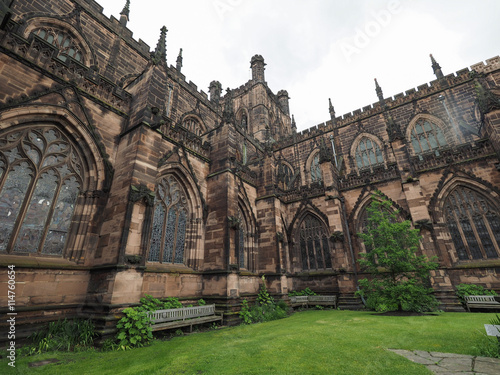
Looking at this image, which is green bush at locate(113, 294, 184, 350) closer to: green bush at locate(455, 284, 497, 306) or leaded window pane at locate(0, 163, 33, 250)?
→ leaded window pane at locate(0, 163, 33, 250)

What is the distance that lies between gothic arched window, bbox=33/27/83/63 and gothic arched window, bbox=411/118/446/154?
22595 millimetres

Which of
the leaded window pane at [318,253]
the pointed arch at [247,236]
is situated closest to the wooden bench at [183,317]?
the pointed arch at [247,236]

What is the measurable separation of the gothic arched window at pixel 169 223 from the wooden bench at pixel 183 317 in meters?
2.14

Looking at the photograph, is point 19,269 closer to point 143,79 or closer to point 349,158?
point 143,79

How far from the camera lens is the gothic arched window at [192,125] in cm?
1686

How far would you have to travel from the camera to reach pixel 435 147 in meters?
17.2

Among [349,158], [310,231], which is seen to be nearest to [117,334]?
[310,231]

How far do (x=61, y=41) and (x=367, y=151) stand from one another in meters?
21.4

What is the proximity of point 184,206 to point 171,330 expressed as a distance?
488cm

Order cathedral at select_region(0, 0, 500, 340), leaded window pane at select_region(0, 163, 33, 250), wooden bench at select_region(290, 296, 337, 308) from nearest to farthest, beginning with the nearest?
1. leaded window pane at select_region(0, 163, 33, 250)
2. cathedral at select_region(0, 0, 500, 340)
3. wooden bench at select_region(290, 296, 337, 308)

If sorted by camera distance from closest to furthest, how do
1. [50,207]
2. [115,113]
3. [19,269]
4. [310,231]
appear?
[19,269] < [50,207] < [115,113] < [310,231]

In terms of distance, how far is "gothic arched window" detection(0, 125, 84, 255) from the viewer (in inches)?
248

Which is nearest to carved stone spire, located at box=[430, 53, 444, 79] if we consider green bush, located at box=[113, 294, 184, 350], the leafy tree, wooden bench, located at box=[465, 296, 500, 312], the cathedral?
the cathedral

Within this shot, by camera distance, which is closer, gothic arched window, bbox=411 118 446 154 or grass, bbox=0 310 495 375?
grass, bbox=0 310 495 375
